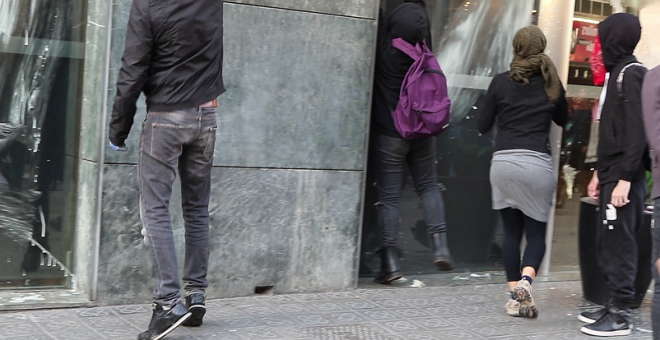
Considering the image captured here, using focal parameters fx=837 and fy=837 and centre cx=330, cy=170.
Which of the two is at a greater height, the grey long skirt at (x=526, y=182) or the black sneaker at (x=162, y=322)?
the grey long skirt at (x=526, y=182)

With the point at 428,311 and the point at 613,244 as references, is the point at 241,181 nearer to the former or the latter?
the point at 428,311

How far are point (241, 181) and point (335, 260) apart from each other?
0.92m

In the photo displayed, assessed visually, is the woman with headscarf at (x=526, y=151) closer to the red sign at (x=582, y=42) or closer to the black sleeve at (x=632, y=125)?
the black sleeve at (x=632, y=125)

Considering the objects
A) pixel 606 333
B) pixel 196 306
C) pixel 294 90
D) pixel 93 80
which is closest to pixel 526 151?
pixel 606 333

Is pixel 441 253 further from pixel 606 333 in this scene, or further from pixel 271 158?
pixel 271 158

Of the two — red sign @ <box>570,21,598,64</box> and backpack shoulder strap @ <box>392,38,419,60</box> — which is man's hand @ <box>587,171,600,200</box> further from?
red sign @ <box>570,21,598,64</box>

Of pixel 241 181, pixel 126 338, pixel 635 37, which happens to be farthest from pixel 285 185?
pixel 635 37

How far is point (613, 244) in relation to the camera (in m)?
5.19

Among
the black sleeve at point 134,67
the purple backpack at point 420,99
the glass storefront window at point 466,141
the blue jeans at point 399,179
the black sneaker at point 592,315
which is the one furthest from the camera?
the glass storefront window at point 466,141

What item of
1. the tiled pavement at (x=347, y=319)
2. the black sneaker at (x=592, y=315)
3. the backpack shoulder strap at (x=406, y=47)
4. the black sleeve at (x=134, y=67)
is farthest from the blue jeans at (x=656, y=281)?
the black sleeve at (x=134, y=67)

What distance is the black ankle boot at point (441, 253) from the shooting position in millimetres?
5812

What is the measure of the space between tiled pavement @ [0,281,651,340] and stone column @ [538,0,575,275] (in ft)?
4.85

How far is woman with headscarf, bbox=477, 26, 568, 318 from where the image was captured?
5.37 metres

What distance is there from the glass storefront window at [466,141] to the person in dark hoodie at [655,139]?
259 cm
